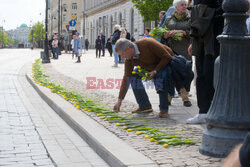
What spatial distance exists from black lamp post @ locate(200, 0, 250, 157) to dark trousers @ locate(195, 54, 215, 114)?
1.43m

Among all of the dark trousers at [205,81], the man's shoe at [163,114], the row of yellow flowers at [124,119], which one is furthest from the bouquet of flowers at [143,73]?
the dark trousers at [205,81]

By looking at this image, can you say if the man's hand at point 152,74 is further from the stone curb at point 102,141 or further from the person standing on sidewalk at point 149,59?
the stone curb at point 102,141

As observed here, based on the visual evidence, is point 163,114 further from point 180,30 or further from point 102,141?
point 180,30

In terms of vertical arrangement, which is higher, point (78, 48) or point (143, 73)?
point (78, 48)

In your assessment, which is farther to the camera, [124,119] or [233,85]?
[124,119]

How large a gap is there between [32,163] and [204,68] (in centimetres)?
249

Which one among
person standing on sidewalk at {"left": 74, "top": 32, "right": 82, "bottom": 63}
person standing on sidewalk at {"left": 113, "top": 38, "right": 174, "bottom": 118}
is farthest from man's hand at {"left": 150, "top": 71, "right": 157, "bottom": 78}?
person standing on sidewalk at {"left": 74, "top": 32, "right": 82, "bottom": 63}

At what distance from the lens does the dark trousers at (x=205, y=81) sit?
536 centimetres

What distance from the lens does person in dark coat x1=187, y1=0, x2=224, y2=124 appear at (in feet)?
16.7

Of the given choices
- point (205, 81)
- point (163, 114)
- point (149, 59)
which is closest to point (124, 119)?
point (163, 114)

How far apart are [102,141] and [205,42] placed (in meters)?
1.81

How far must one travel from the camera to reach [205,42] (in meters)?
5.25

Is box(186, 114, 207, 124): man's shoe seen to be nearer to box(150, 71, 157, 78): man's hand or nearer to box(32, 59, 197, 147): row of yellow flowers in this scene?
box(32, 59, 197, 147): row of yellow flowers

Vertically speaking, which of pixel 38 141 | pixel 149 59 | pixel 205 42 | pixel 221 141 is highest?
pixel 205 42
